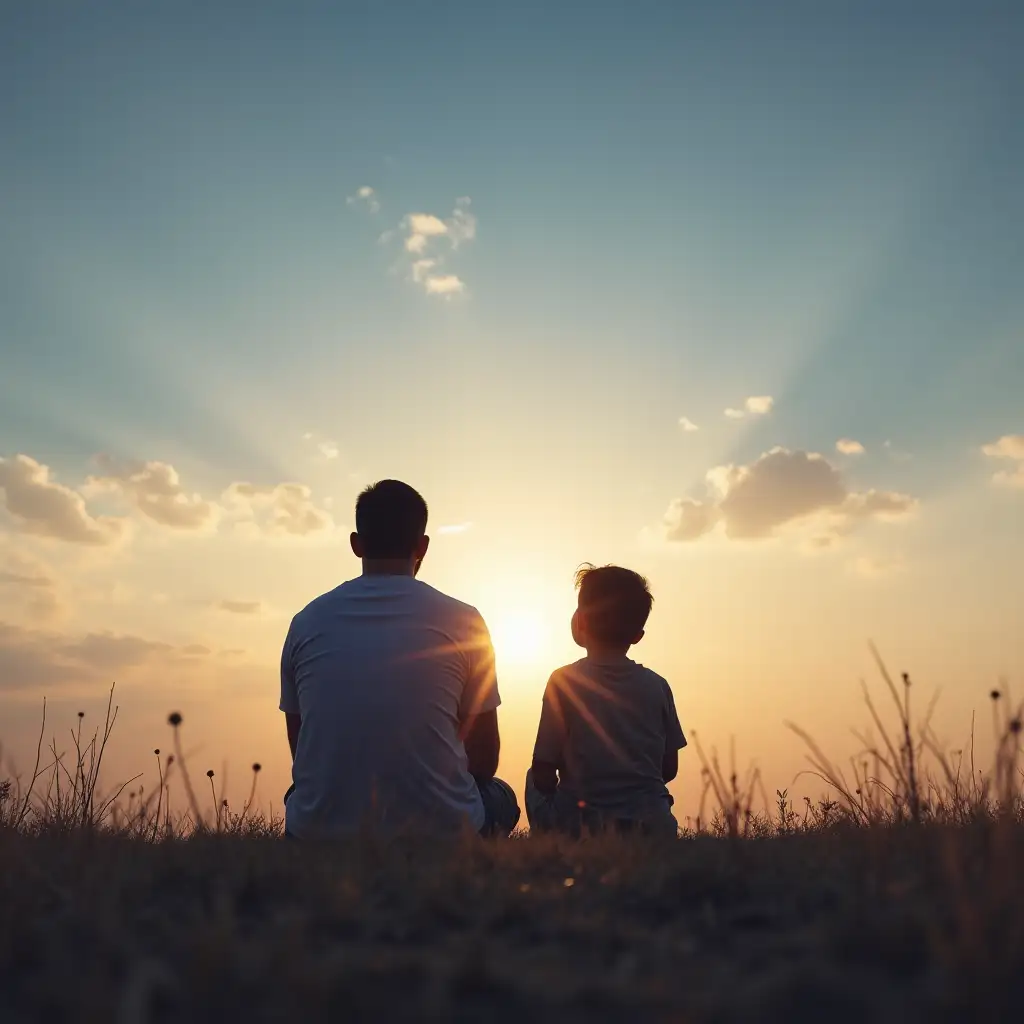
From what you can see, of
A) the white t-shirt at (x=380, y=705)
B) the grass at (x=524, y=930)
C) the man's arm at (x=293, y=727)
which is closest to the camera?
the grass at (x=524, y=930)

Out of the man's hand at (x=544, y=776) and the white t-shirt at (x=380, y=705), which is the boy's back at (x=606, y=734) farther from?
the white t-shirt at (x=380, y=705)

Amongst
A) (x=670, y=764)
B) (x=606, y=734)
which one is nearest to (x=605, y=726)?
(x=606, y=734)

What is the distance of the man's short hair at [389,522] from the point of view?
482 cm

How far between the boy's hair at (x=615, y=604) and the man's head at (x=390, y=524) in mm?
1498

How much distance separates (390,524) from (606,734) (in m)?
2.02

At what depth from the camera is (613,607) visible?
19.3 ft

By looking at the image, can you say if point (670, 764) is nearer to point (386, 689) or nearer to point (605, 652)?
point (605, 652)

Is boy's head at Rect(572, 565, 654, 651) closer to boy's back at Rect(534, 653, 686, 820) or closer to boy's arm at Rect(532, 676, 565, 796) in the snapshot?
boy's back at Rect(534, 653, 686, 820)

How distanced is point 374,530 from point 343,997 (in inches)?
123

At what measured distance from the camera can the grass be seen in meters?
1.85

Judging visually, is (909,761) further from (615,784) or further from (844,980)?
(615,784)

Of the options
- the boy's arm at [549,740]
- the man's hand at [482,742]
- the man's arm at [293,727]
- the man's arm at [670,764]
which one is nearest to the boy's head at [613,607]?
the boy's arm at [549,740]

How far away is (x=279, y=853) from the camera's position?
3.38m

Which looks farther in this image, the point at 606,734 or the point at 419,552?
the point at 606,734
